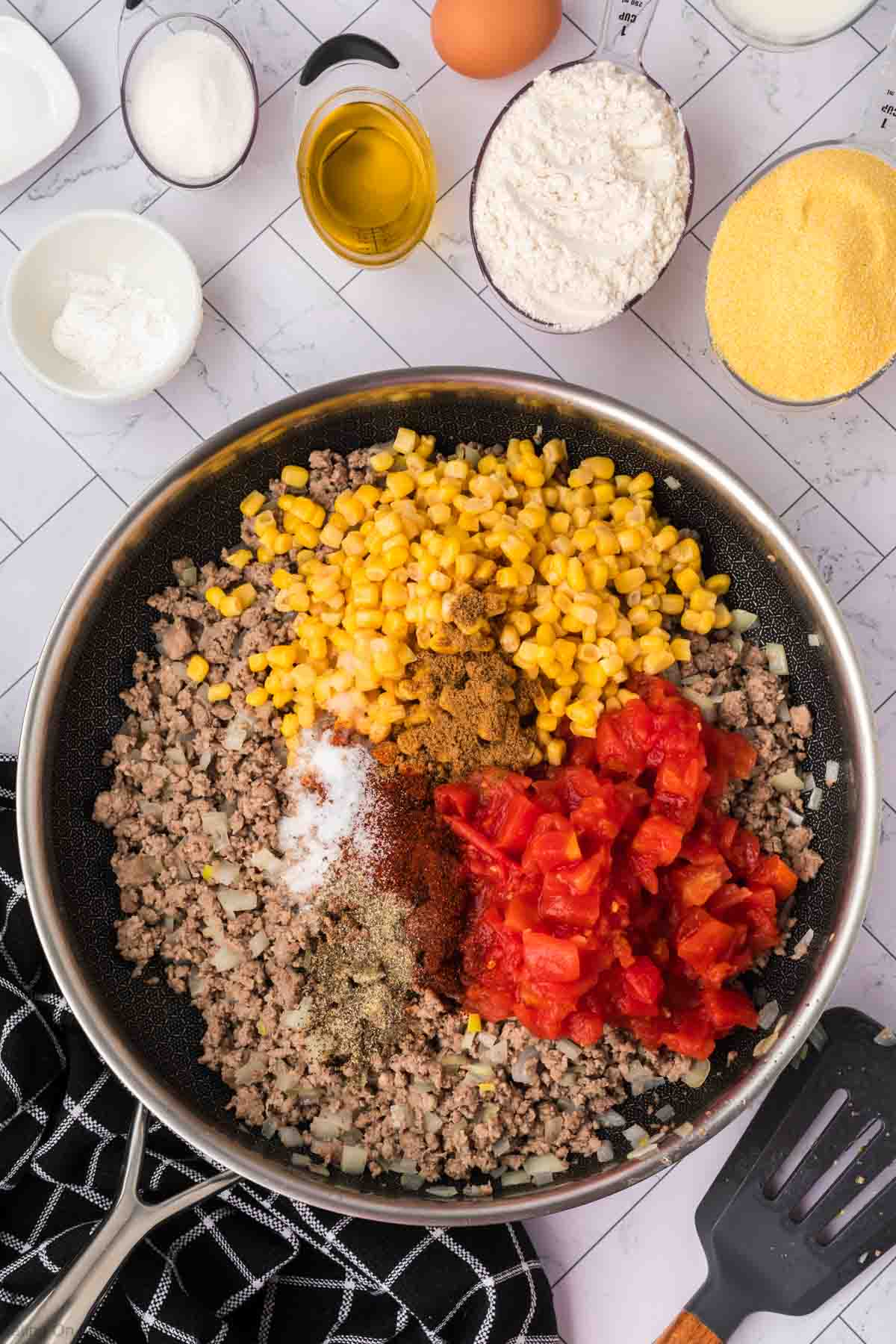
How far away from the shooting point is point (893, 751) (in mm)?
3006

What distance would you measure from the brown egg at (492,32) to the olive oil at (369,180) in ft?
0.64

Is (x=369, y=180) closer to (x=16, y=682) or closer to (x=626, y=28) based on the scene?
(x=626, y=28)

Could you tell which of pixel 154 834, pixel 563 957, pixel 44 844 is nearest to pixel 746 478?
pixel 563 957

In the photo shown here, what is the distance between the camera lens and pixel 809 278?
2.67 meters

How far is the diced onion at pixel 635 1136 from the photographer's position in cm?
269

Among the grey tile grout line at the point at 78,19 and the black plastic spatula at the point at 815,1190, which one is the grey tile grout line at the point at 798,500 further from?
the grey tile grout line at the point at 78,19

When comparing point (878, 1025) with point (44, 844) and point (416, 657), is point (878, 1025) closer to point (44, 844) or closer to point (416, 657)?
point (416, 657)

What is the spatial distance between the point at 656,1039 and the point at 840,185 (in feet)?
6.72

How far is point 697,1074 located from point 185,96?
2.70 metres

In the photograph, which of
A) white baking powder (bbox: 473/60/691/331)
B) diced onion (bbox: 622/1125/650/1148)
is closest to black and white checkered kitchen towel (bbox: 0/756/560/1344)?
diced onion (bbox: 622/1125/650/1148)

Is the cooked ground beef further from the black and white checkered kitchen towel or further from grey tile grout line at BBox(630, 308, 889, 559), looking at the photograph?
grey tile grout line at BBox(630, 308, 889, 559)

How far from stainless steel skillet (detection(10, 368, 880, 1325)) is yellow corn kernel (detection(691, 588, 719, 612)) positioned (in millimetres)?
126

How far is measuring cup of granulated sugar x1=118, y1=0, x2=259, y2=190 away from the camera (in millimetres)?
2822

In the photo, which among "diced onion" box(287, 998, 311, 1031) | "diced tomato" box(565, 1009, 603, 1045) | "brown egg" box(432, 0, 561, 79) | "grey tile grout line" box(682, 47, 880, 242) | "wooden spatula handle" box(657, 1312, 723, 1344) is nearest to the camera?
"diced tomato" box(565, 1009, 603, 1045)
